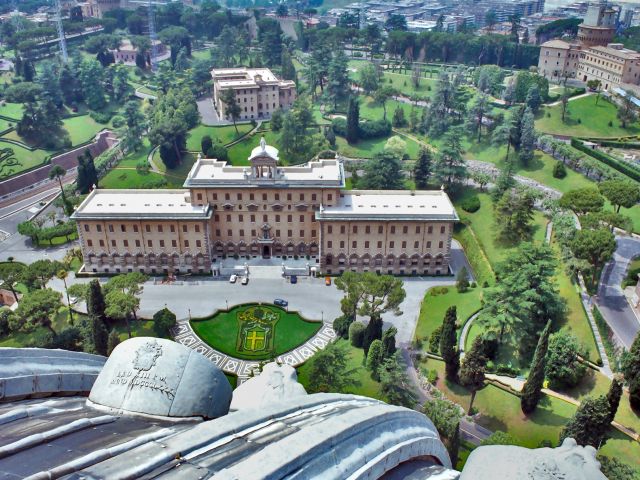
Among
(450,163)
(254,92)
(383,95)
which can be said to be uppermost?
(254,92)

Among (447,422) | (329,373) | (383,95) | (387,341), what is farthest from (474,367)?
(383,95)

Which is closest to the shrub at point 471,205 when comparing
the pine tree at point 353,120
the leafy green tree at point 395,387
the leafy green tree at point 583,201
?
the leafy green tree at point 583,201

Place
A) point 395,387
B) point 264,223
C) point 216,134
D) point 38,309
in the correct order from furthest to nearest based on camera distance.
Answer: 1. point 216,134
2. point 264,223
3. point 38,309
4. point 395,387

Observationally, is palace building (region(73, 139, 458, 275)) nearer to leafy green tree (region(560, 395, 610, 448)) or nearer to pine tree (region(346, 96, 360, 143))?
leafy green tree (region(560, 395, 610, 448))

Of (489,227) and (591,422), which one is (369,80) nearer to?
(489,227)

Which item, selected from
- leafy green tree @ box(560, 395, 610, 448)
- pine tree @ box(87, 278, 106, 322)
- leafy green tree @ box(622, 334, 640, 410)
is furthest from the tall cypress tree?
pine tree @ box(87, 278, 106, 322)
